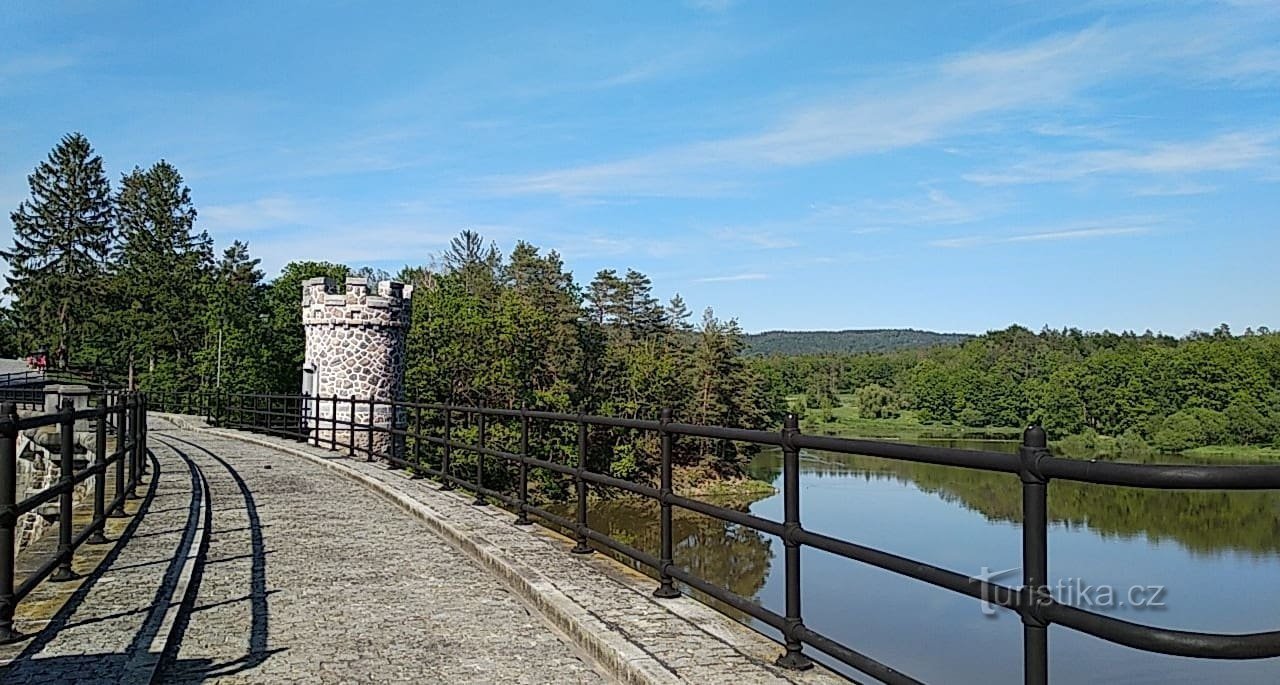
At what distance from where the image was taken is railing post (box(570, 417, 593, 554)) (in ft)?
21.4

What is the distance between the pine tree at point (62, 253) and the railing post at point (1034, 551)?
192 ft

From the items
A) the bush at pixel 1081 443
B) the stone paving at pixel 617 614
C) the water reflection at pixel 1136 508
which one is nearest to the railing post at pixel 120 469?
the stone paving at pixel 617 614

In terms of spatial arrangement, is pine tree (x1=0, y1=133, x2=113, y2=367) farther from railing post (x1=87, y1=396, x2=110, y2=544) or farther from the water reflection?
railing post (x1=87, y1=396, x2=110, y2=544)

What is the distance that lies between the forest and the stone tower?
17.6m

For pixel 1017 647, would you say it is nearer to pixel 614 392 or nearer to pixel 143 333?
pixel 614 392

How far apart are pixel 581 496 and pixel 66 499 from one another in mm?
2903

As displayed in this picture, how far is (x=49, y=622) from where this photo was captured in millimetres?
4750

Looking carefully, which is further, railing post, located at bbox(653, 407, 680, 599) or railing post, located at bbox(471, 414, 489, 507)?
railing post, located at bbox(471, 414, 489, 507)

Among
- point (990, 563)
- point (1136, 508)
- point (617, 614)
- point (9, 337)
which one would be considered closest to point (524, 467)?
point (617, 614)

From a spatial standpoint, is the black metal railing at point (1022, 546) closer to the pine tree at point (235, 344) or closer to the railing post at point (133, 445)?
the railing post at point (133, 445)

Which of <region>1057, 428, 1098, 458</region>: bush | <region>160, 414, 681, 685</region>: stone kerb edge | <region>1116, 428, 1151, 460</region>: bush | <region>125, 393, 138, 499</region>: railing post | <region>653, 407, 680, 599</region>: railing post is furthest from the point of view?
<region>1116, 428, 1151, 460</region>: bush

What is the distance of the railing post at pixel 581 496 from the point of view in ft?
21.4

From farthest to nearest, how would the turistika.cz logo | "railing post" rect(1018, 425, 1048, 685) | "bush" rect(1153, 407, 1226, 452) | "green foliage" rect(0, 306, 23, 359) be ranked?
1. "green foliage" rect(0, 306, 23, 359)
2. "bush" rect(1153, 407, 1226, 452)
3. the turistika.cz logo
4. "railing post" rect(1018, 425, 1048, 685)

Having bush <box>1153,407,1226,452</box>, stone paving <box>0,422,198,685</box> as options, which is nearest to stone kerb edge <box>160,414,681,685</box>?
stone paving <box>0,422,198,685</box>
